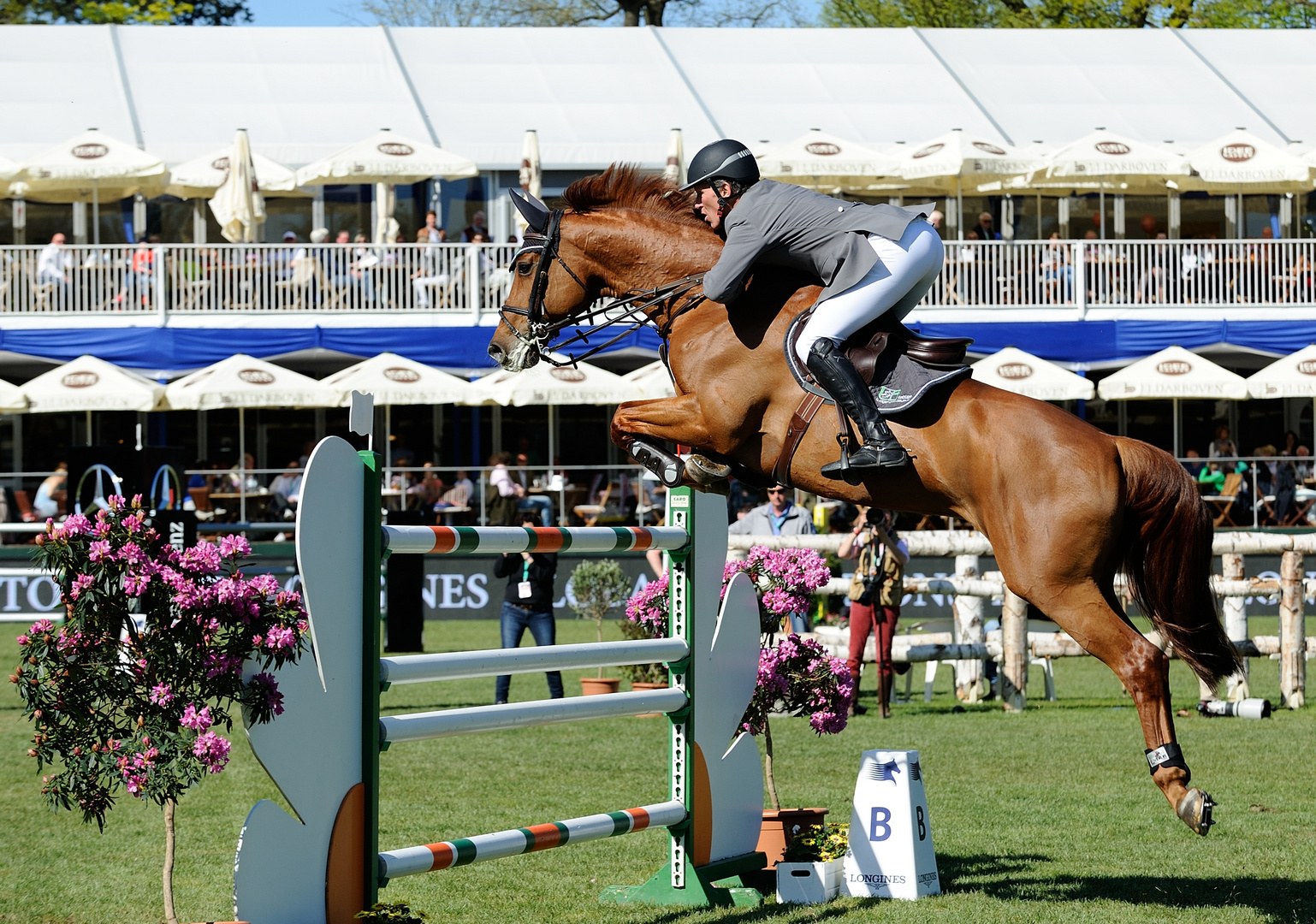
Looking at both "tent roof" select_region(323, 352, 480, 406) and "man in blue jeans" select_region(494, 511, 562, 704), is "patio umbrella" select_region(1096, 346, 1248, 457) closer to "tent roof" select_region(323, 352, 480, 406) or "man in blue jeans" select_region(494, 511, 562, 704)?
"tent roof" select_region(323, 352, 480, 406)

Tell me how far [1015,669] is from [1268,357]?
16.9 metres

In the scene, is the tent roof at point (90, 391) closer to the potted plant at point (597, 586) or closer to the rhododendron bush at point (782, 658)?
the potted plant at point (597, 586)

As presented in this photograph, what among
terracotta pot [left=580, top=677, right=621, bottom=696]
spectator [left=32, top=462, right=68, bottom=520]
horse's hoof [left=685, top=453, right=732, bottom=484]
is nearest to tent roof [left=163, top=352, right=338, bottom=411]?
spectator [left=32, top=462, right=68, bottom=520]

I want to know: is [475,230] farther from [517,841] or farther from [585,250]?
[517,841]

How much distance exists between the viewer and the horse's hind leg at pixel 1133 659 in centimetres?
565

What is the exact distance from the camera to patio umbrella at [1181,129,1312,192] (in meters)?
26.3

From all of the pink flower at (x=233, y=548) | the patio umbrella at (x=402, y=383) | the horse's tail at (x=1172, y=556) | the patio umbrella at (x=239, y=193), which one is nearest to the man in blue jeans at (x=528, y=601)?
the horse's tail at (x=1172, y=556)

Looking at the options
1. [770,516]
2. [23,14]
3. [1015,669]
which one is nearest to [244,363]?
[770,516]

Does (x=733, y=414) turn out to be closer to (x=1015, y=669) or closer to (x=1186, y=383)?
(x=1015, y=669)

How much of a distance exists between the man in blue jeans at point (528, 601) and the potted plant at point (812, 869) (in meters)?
5.73

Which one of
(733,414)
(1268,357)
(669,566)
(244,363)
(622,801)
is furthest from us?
(1268,357)

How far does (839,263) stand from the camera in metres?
6.34

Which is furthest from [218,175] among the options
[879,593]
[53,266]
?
[879,593]

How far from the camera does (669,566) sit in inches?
277
